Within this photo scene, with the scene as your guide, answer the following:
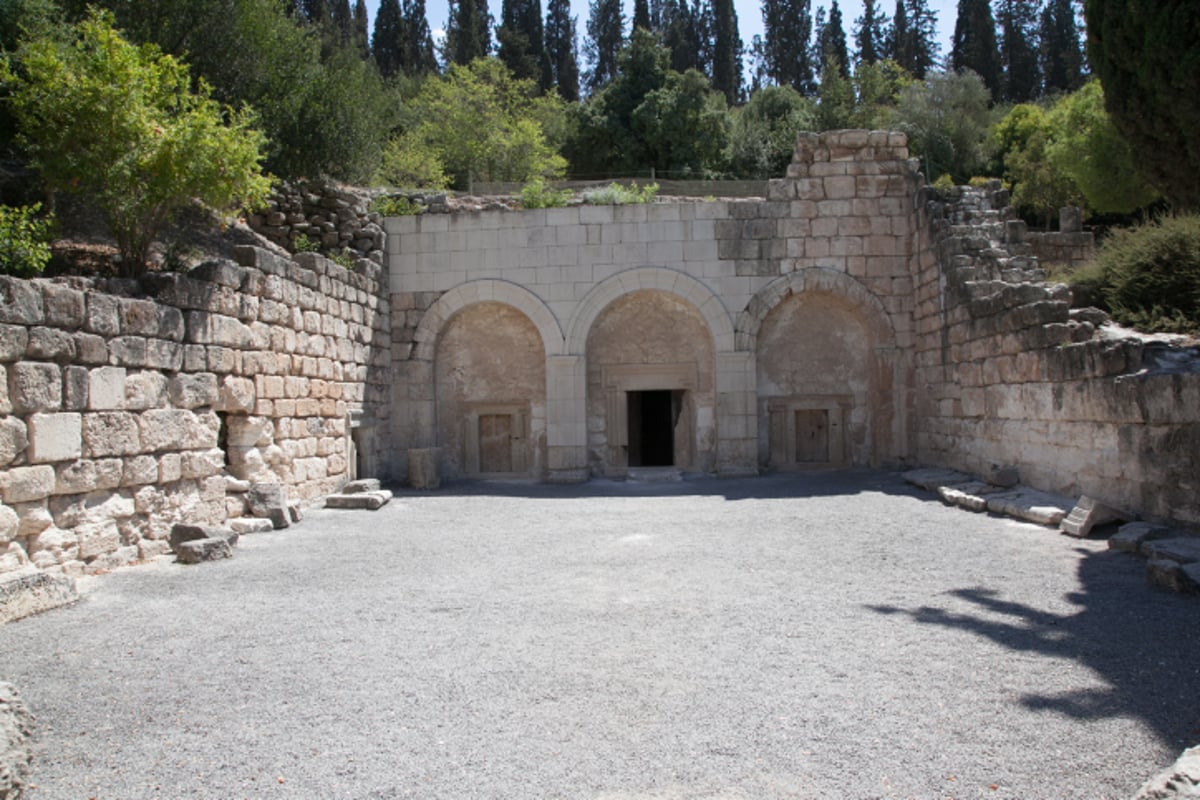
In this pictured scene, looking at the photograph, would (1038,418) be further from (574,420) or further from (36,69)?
(36,69)

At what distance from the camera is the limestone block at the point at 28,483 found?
20.6ft

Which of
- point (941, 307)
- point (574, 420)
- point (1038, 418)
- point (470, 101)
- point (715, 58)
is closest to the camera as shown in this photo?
point (1038, 418)

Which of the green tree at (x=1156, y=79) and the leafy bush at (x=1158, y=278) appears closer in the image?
the green tree at (x=1156, y=79)

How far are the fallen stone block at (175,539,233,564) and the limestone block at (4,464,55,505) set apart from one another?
1282 millimetres

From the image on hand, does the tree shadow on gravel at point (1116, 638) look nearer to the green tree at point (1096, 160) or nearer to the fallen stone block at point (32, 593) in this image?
the fallen stone block at point (32, 593)

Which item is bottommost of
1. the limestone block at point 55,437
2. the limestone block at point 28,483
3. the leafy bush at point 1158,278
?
the limestone block at point 28,483

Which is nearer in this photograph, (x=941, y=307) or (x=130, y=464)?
(x=130, y=464)

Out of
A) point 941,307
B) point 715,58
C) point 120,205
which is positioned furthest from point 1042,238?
point 715,58

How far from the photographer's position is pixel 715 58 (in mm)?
50406

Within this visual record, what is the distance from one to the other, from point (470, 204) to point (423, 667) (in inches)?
482

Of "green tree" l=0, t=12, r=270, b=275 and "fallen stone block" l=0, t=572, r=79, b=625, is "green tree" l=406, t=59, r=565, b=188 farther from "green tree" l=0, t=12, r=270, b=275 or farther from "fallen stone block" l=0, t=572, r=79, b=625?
"fallen stone block" l=0, t=572, r=79, b=625

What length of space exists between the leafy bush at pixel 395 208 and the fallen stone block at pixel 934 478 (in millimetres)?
8936

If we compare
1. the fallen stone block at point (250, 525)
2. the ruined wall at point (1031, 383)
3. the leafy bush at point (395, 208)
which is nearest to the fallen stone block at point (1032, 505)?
the ruined wall at point (1031, 383)

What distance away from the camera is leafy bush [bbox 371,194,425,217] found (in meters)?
14.5
